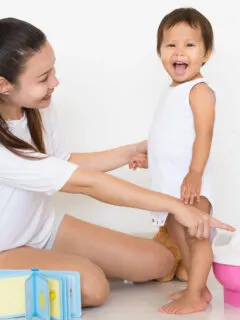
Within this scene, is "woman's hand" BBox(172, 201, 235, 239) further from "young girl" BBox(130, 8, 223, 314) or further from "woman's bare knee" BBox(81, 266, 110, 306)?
"woman's bare knee" BBox(81, 266, 110, 306)

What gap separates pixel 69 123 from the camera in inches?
106

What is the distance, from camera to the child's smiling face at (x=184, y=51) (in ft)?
6.66

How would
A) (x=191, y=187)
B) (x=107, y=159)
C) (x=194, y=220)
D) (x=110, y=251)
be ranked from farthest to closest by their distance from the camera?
1. (x=107, y=159)
2. (x=110, y=251)
3. (x=191, y=187)
4. (x=194, y=220)

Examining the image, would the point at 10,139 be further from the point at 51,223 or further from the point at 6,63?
the point at 51,223

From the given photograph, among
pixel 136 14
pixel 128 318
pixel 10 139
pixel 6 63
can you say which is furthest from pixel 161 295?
pixel 136 14

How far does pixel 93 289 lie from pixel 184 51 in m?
0.68

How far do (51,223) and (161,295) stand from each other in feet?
1.22

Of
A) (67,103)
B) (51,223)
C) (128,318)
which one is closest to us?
(128,318)

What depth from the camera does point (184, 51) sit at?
6.66 feet

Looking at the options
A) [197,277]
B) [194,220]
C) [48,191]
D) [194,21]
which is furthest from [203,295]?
[194,21]

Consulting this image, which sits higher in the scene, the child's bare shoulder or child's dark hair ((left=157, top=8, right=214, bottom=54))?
child's dark hair ((left=157, top=8, right=214, bottom=54))

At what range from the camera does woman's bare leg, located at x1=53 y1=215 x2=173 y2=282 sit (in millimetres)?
2154

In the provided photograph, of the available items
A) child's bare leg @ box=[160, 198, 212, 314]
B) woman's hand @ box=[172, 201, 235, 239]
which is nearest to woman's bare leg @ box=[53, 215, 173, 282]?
child's bare leg @ box=[160, 198, 212, 314]

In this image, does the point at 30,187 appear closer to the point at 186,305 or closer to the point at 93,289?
the point at 93,289
